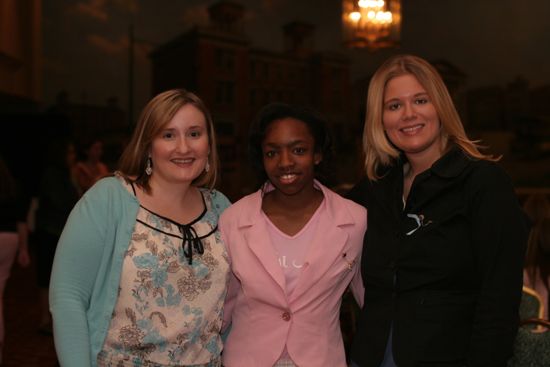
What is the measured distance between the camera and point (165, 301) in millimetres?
1897

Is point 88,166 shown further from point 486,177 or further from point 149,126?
point 486,177

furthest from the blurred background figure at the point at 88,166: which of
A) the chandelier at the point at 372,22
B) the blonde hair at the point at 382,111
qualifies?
the blonde hair at the point at 382,111

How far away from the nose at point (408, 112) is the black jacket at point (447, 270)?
20cm

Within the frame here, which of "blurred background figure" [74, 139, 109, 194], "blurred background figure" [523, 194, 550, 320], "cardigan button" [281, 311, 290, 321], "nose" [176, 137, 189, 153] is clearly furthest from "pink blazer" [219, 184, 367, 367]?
"blurred background figure" [74, 139, 109, 194]

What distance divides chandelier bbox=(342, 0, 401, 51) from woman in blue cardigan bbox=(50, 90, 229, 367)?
15.9 ft

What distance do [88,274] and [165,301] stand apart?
274 mm

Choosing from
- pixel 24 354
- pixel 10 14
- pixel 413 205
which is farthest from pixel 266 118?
pixel 10 14

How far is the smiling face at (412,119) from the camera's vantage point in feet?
6.74

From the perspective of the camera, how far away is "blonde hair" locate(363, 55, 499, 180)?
205 centimetres

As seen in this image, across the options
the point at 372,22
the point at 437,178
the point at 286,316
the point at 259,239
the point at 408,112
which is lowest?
the point at 286,316

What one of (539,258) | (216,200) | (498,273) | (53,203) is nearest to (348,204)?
(216,200)

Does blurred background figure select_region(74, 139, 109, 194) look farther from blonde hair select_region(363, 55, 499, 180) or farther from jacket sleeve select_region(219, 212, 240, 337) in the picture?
blonde hair select_region(363, 55, 499, 180)

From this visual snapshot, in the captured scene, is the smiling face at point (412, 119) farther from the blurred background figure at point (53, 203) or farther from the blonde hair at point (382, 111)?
the blurred background figure at point (53, 203)

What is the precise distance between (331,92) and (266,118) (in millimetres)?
10006
